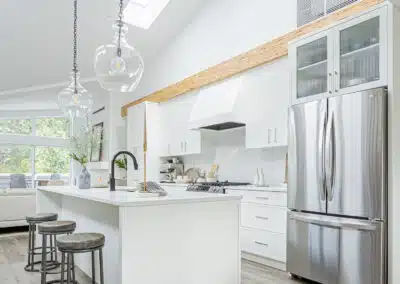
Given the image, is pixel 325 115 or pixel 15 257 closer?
pixel 325 115

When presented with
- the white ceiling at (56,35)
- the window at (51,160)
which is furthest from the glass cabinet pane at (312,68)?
the window at (51,160)

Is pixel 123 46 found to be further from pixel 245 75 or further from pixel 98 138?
pixel 98 138

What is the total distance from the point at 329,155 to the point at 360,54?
948 mm

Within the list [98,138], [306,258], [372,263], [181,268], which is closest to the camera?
[181,268]

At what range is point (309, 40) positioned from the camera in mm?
3705

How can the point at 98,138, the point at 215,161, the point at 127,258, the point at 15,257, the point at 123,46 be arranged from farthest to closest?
the point at 98,138
the point at 215,161
the point at 15,257
the point at 123,46
the point at 127,258

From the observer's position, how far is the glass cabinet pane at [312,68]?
3.56m

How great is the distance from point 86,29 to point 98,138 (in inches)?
157

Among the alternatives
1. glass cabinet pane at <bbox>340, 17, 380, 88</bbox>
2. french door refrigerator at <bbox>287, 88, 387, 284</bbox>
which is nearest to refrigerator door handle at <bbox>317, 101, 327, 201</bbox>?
french door refrigerator at <bbox>287, 88, 387, 284</bbox>

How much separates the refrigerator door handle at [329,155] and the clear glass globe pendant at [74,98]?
2850mm

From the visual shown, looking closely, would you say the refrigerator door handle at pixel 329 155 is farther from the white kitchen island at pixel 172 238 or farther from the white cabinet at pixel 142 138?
the white cabinet at pixel 142 138

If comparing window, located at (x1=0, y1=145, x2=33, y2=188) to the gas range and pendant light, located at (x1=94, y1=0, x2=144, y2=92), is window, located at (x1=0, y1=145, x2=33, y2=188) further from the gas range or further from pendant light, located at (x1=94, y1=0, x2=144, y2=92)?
pendant light, located at (x1=94, y1=0, x2=144, y2=92)

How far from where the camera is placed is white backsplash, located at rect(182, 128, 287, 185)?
4.86m

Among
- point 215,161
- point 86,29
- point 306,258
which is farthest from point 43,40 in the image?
point 306,258
